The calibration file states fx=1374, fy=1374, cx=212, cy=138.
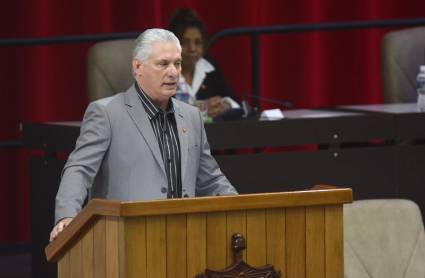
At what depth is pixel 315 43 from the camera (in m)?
8.91

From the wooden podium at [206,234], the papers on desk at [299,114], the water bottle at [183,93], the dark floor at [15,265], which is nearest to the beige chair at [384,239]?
the wooden podium at [206,234]

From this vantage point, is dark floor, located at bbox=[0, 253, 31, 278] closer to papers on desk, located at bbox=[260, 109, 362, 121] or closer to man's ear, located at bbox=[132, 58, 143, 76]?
papers on desk, located at bbox=[260, 109, 362, 121]

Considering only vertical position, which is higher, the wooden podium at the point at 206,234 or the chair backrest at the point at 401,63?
the chair backrest at the point at 401,63

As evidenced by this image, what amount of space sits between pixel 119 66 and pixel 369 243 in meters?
2.08

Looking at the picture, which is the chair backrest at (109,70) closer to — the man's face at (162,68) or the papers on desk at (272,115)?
the papers on desk at (272,115)

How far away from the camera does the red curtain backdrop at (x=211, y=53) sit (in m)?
8.14

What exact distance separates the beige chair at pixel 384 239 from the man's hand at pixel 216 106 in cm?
153

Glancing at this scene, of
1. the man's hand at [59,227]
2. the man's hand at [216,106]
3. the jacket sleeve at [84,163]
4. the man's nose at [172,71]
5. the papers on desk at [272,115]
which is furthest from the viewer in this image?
the man's hand at [216,106]

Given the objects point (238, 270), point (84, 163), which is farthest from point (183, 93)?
point (238, 270)

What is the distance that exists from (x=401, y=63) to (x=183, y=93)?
1.28 metres

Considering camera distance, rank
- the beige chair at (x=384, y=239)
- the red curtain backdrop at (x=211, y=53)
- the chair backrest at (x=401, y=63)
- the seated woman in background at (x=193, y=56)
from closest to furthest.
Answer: the beige chair at (x=384, y=239) → the seated woman in background at (x=193, y=56) → the chair backrest at (x=401, y=63) → the red curtain backdrop at (x=211, y=53)

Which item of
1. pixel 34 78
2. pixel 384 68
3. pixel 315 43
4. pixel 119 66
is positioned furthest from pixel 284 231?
pixel 315 43

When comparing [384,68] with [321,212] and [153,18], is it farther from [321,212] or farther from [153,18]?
[321,212]

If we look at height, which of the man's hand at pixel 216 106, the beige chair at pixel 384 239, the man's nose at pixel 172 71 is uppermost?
the man's nose at pixel 172 71
